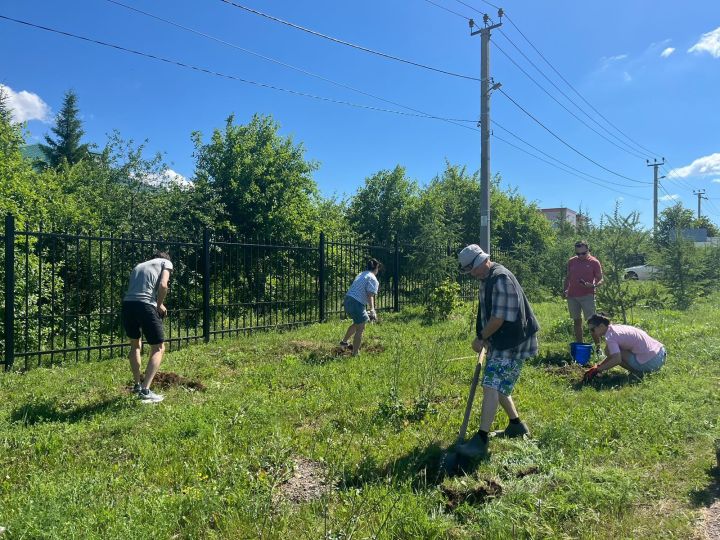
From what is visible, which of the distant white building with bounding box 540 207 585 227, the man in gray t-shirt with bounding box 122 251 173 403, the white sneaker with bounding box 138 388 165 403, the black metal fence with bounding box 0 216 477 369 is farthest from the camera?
the distant white building with bounding box 540 207 585 227

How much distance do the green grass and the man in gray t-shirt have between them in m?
0.31

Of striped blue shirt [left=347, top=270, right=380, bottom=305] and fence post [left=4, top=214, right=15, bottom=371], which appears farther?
striped blue shirt [left=347, top=270, right=380, bottom=305]

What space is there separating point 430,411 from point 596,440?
147cm

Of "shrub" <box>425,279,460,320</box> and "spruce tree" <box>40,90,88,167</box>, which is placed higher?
"spruce tree" <box>40,90,88,167</box>

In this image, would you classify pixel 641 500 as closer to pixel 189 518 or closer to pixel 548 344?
pixel 189 518

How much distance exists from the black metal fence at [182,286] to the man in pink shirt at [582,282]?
515 centimetres

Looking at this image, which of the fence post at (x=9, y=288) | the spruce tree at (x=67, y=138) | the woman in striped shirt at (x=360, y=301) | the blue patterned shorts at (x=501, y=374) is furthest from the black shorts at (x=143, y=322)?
the spruce tree at (x=67, y=138)

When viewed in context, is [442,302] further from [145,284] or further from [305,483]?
[305,483]

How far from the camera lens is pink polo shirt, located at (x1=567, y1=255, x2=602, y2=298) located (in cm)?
786

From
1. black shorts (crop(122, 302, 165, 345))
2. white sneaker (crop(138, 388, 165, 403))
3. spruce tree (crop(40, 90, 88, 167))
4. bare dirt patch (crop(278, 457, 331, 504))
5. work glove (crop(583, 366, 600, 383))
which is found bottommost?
bare dirt patch (crop(278, 457, 331, 504))

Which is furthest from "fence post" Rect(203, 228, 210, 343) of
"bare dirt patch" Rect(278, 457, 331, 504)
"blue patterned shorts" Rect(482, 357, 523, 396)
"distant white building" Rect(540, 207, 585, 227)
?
"distant white building" Rect(540, 207, 585, 227)

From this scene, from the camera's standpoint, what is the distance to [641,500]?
10.4 feet

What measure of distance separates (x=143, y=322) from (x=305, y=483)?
283 cm

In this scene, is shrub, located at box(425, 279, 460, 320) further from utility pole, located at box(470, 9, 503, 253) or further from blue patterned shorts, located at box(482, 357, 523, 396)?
blue patterned shorts, located at box(482, 357, 523, 396)
